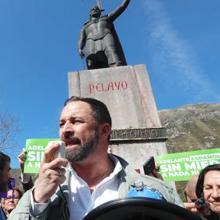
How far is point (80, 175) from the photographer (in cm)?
224

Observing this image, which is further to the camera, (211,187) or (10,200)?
(10,200)

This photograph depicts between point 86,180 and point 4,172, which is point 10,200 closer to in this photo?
point 4,172

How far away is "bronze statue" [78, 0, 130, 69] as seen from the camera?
7.51 m

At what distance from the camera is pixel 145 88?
6395 mm

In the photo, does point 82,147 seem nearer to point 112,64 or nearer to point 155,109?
point 155,109

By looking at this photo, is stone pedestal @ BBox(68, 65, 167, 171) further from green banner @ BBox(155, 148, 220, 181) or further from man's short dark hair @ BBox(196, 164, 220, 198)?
man's short dark hair @ BBox(196, 164, 220, 198)

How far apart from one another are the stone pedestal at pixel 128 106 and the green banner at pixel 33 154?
3.31 feet

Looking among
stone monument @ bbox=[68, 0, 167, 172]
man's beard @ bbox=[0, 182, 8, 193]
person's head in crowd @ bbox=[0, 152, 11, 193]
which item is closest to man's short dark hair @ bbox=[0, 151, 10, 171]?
person's head in crowd @ bbox=[0, 152, 11, 193]

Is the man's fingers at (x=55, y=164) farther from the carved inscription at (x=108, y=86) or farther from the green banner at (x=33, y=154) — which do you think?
the carved inscription at (x=108, y=86)

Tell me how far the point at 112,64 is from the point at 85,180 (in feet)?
17.2

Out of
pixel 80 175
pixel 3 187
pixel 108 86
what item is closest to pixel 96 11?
pixel 108 86

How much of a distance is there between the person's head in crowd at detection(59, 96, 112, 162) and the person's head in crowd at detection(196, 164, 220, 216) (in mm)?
760

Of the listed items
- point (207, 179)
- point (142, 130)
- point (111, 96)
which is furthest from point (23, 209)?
point (111, 96)

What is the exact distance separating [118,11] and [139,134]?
2.87 m
